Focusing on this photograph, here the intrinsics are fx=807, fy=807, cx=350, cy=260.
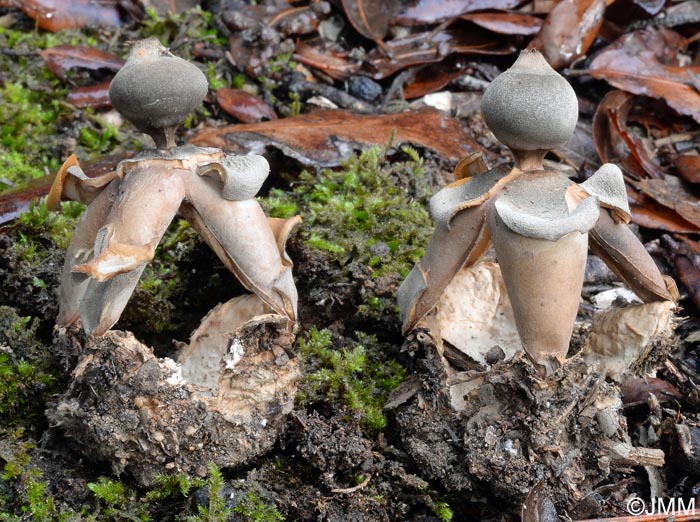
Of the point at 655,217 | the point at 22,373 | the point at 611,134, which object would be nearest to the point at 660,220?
the point at 655,217

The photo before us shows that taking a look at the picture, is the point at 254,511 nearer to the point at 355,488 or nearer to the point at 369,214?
the point at 355,488

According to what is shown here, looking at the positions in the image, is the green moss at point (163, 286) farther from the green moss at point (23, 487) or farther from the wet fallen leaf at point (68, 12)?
the wet fallen leaf at point (68, 12)

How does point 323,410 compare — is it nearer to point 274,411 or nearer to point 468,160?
point 274,411

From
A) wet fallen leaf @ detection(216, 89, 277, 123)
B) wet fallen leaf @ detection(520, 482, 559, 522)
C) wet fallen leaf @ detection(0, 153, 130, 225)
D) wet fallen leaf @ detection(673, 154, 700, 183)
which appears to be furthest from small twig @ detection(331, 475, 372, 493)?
wet fallen leaf @ detection(673, 154, 700, 183)

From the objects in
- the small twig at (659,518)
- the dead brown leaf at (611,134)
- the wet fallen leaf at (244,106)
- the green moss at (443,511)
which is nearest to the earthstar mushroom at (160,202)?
the green moss at (443,511)

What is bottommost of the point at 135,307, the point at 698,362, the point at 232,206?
the point at 698,362

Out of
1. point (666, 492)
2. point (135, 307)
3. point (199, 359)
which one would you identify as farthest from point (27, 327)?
point (666, 492)
